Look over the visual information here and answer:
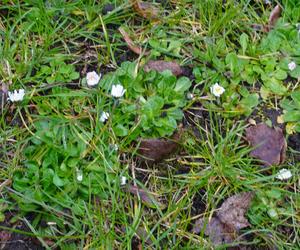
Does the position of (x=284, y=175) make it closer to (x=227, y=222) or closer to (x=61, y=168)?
(x=227, y=222)

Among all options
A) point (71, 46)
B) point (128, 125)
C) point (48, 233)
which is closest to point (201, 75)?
point (128, 125)

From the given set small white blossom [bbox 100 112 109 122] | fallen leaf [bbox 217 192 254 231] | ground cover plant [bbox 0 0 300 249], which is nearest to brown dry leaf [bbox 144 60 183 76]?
ground cover plant [bbox 0 0 300 249]

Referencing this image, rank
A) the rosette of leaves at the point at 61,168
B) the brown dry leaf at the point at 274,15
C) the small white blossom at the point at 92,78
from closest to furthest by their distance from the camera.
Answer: the rosette of leaves at the point at 61,168
the small white blossom at the point at 92,78
the brown dry leaf at the point at 274,15

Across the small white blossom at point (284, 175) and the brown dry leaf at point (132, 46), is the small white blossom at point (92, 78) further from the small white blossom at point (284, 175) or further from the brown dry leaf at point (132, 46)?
the small white blossom at point (284, 175)

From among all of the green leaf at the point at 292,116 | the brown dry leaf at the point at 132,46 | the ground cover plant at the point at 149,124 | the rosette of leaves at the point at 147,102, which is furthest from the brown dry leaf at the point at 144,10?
the green leaf at the point at 292,116

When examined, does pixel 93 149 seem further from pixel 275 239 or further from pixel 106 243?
pixel 275 239

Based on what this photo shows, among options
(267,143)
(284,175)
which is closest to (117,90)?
(267,143)
